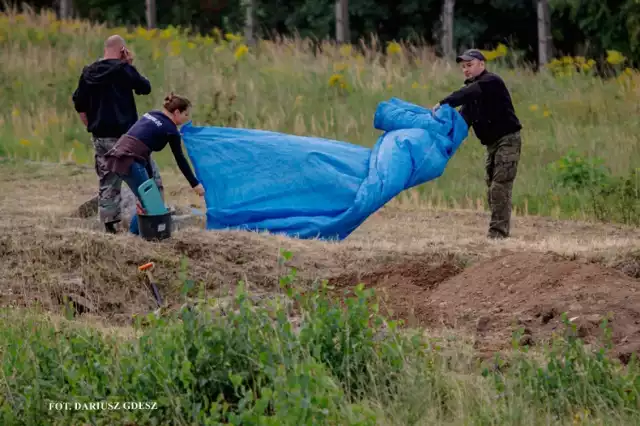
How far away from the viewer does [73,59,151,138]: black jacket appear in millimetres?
9297

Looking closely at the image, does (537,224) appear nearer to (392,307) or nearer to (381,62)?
(392,307)

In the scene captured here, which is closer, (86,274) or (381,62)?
(86,274)

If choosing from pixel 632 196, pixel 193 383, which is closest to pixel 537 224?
pixel 632 196

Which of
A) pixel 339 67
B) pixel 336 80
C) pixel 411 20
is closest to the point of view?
pixel 336 80

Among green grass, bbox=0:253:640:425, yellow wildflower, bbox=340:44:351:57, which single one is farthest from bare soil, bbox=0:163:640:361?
yellow wildflower, bbox=340:44:351:57

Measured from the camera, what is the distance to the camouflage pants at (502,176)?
367 inches

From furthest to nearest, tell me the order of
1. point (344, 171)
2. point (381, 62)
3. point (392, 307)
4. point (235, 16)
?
point (235, 16) < point (381, 62) < point (344, 171) < point (392, 307)

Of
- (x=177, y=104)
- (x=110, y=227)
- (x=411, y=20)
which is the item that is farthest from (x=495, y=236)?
(x=411, y=20)

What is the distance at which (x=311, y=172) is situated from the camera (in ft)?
30.6

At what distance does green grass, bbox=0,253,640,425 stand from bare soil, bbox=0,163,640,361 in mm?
810

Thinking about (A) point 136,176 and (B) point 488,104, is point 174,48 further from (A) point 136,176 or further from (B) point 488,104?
(A) point 136,176

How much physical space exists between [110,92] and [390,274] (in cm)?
280

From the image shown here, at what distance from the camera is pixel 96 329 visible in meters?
6.41

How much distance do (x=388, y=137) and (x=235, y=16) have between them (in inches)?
848
